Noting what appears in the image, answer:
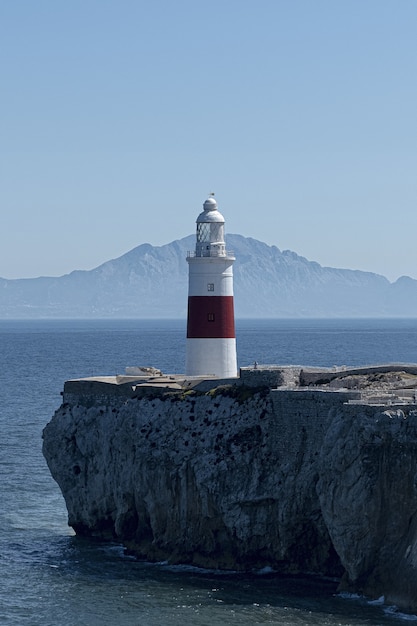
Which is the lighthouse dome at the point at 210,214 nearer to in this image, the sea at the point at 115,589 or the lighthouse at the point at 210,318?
the lighthouse at the point at 210,318

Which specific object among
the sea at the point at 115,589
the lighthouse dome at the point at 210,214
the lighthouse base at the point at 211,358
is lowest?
the sea at the point at 115,589

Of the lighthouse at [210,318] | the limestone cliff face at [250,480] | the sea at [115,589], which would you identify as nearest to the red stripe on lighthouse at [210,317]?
the lighthouse at [210,318]

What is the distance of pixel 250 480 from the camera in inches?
2018

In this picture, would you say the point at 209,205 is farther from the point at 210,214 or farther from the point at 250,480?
the point at 250,480

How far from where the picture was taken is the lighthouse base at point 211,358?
63.1 m

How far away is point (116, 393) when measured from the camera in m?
58.6

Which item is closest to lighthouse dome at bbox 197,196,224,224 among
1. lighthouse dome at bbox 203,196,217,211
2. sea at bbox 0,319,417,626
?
lighthouse dome at bbox 203,196,217,211

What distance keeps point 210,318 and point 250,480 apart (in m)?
13.5

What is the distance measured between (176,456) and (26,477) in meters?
16.9

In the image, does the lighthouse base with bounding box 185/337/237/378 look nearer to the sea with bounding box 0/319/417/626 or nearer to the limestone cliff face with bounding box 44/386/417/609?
the limestone cliff face with bounding box 44/386/417/609

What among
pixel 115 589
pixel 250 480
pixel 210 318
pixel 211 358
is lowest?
pixel 115 589

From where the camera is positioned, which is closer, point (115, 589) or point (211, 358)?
point (115, 589)

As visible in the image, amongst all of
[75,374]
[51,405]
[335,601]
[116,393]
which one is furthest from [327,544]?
[75,374]

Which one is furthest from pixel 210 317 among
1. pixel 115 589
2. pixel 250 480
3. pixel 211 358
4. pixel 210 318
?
pixel 115 589
